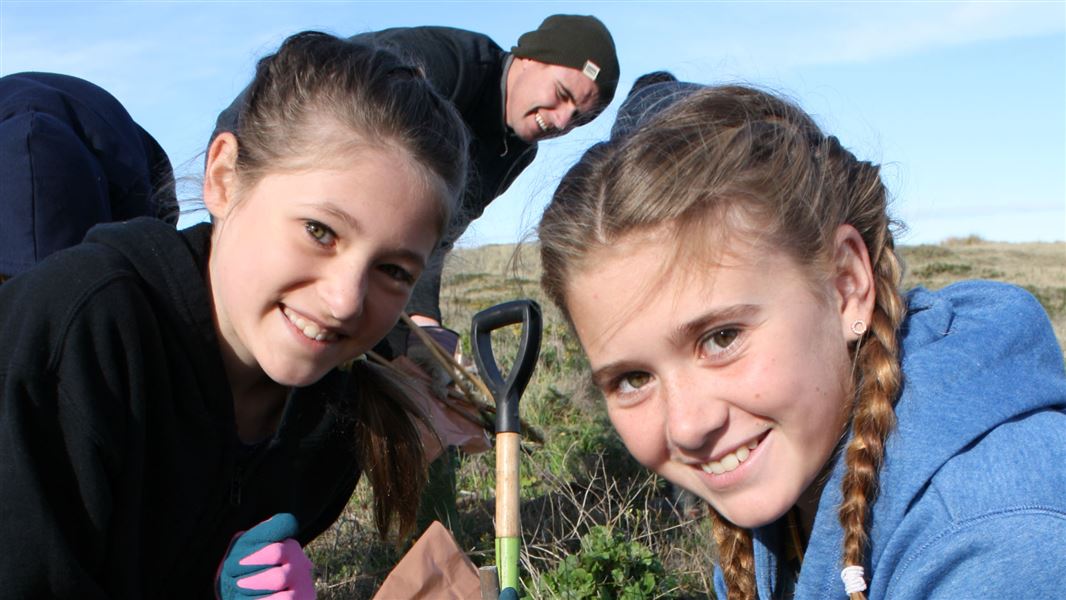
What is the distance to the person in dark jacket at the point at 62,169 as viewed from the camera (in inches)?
134

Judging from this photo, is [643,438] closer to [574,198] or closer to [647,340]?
[647,340]

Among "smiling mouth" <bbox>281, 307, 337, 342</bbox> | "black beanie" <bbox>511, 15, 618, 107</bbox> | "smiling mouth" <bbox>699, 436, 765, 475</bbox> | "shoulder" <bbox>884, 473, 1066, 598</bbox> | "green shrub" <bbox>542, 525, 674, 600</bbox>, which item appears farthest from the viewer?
"black beanie" <bbox>511, 15, 618, 107</bbox>

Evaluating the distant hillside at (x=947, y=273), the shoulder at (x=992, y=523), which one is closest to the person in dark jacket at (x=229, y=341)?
the shoulder at (x=992, y=523)

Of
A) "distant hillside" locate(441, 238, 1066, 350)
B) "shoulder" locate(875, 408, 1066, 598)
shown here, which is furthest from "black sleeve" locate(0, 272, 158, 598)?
"distant hillside" locate(441, 238, 1066, 350)

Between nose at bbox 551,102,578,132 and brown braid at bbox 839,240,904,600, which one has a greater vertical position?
nose at bbox 551,102,578,132

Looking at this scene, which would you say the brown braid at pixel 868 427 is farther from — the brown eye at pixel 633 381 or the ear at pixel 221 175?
the ear at pixel 221 175

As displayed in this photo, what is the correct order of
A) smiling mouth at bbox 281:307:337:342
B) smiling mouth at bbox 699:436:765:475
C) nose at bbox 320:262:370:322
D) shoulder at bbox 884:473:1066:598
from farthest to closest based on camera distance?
smiling mouth at bbox 281:307:337:342, nose at bbox 320:262:370:322, smiling mouth at bbox 699:436:765:475, shoulder at bbox 884:473:1066:598

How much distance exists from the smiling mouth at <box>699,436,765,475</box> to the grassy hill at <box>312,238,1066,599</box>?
25.4 inches

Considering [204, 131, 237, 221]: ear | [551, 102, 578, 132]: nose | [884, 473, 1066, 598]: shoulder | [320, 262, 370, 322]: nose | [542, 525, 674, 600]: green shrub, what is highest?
[551, 102, 578, 132]: nose

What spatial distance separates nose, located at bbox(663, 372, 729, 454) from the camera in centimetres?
212

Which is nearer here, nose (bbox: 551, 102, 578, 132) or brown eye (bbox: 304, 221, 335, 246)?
brown eye (bbox: 304, 221, 335, 246)

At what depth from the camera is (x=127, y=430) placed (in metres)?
2.72

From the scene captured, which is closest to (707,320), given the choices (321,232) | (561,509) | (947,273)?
(321,232)

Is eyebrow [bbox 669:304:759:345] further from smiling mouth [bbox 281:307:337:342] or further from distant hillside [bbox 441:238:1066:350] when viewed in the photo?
distant hillside [bbox 441:238:1066:350]
